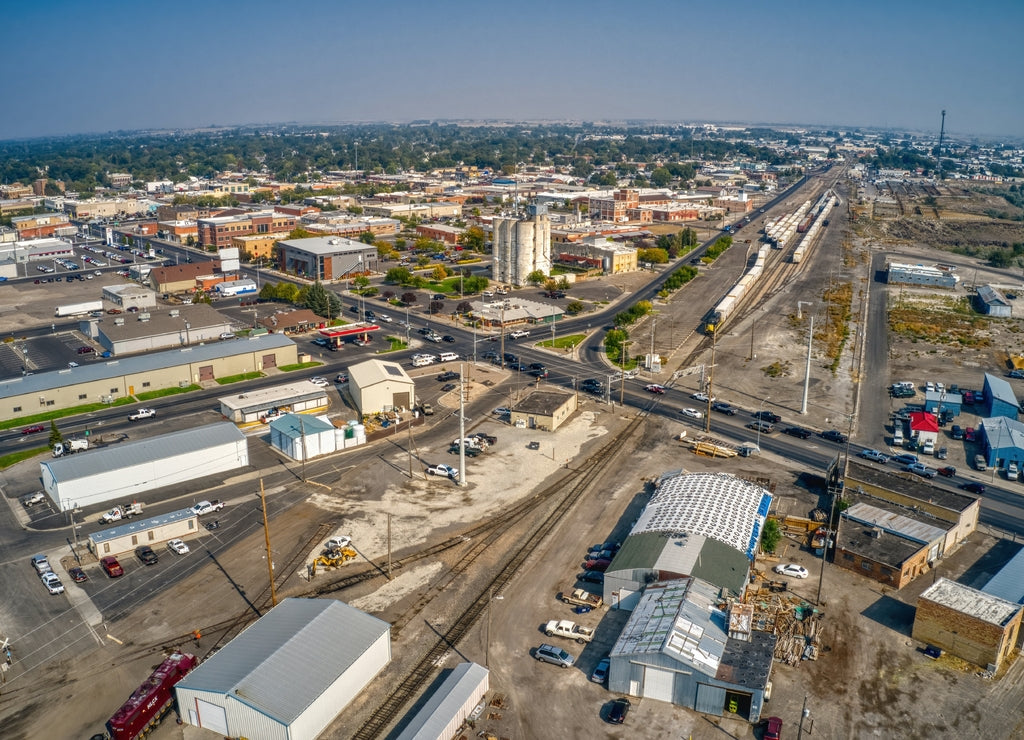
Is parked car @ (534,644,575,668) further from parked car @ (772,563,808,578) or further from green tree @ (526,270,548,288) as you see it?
green tree @ (526,270,548,288)

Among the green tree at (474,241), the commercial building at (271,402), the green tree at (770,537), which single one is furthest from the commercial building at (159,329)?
the green tree at (770,537)

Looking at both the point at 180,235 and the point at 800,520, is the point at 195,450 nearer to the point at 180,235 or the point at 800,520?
the point at 800,520

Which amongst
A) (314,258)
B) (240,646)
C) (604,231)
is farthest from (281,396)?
(604,231)

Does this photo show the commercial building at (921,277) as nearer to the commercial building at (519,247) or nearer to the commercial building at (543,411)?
the commercial building at (519,247)

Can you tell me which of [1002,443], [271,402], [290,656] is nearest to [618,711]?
[290,656]

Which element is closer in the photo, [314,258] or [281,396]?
[281,396]

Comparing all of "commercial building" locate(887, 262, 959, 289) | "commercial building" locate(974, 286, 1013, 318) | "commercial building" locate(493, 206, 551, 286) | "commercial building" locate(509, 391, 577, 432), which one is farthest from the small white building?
"commercial building" locate(887, 262, 959, 289)
